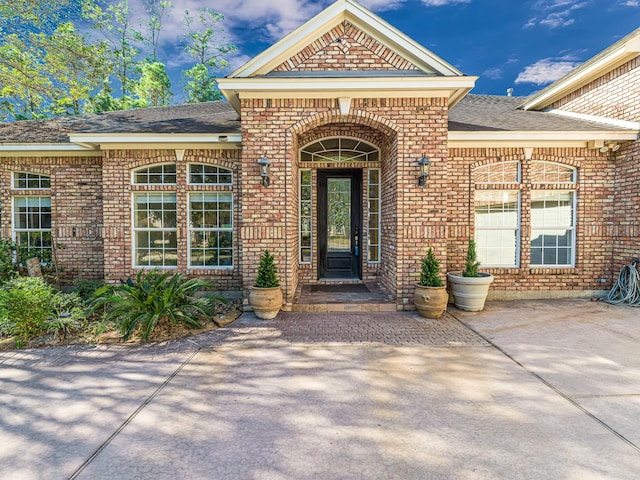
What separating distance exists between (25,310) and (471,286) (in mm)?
6907

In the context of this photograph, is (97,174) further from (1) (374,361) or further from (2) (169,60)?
(2) (169,60)

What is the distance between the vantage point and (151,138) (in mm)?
6219

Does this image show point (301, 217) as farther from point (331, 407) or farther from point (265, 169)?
point (331, 407)

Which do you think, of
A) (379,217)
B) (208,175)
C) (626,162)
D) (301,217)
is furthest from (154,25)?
(626,162)

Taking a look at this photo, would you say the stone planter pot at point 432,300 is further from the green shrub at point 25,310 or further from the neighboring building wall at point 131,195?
the green shrub at point 25,310

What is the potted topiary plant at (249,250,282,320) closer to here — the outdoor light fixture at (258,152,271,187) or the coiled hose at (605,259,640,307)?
the outdoor light fixture at (258,152,271,187)

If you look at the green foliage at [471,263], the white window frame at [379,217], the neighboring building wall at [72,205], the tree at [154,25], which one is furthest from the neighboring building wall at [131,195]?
the tree at [154,25]

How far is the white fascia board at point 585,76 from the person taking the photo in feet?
20.1

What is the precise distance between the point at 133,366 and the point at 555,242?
313 inches

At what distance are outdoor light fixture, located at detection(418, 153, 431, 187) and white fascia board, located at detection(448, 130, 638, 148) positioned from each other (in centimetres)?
121

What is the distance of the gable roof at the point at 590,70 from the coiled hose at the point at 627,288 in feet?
13.3

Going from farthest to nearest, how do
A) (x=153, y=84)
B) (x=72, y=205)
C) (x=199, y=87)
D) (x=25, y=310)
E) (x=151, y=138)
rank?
(x=199, y=87)
(x=153, y=84)
(x=72, y=205)
(x=151, y=138)
(x=25, y=310)

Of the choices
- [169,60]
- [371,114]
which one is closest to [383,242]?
[371,114]

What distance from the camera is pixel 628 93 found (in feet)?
21.6
